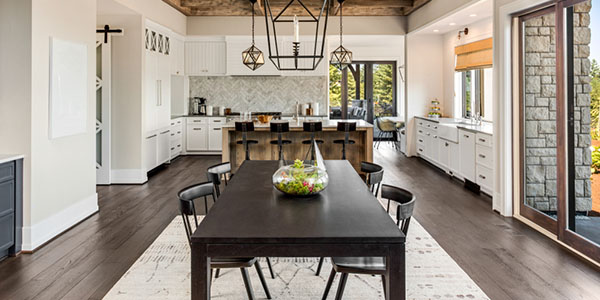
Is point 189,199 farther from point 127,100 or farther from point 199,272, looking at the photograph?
point 127,100

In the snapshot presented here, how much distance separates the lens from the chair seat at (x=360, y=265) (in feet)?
6.86

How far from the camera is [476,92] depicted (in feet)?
24.1

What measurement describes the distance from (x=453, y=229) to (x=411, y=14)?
565 cm

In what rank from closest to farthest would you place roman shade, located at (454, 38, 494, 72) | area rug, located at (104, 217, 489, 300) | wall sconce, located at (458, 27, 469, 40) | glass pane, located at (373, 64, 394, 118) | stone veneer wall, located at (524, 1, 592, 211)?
area rug, located at (104, 217, 489, 300) < stone veneer wall, located at (524, 1, 592, 211) < roman shade, located at (454, 38, 494, 72) < wall sconce, located at (458, 27, 469, 40) < glass pane, located at (373, 64, 394, 118)

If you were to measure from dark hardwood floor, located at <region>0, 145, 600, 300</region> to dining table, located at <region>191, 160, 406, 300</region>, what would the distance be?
127 cm

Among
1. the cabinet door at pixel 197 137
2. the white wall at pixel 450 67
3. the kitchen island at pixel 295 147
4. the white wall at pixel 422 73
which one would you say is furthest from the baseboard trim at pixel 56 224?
the white wall at pixel 450 67

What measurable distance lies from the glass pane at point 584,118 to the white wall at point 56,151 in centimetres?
467

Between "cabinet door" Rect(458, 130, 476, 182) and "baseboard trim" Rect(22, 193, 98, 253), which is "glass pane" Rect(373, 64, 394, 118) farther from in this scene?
"baseboard trim" Rect(22, 193, 98, 253)

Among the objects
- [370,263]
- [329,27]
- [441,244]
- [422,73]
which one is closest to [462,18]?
[422,73]

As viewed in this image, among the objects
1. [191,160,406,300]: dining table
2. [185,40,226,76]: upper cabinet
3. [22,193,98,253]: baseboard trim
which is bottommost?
[22,193,98,253]: baseboard trim

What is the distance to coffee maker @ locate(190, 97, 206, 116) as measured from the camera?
9.31 meters

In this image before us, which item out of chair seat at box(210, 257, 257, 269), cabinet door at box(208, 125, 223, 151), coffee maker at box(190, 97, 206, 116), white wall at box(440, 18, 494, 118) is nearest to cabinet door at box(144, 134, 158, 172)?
cabinet door at box(208, 125, 223, 151)

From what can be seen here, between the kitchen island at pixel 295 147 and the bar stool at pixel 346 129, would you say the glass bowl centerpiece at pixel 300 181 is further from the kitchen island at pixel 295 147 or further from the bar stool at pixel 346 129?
the kitchen island at pixel 295 147

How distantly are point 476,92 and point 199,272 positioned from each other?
6902 mm
